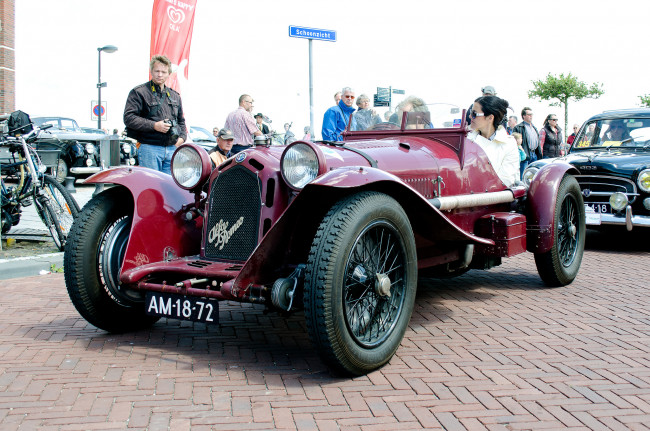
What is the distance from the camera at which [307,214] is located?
141 inches

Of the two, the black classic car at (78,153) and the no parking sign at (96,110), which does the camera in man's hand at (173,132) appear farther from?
the no parking sign at (96,110)

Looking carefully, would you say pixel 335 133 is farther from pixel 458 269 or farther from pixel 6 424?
pixel 6 424

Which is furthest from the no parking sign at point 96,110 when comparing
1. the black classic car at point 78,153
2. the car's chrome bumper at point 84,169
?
the car's chrome bumper at point 84,169

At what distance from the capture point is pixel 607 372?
347cm

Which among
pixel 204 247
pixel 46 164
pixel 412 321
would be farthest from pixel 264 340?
pixel 46 164

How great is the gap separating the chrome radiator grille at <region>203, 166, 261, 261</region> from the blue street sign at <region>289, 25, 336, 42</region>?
553cm

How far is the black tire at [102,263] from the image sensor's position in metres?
3.88

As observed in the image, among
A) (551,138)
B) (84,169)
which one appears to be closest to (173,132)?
(551,138)

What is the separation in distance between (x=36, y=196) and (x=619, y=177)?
669 cm

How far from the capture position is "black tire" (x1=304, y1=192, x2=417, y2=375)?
3143 mm

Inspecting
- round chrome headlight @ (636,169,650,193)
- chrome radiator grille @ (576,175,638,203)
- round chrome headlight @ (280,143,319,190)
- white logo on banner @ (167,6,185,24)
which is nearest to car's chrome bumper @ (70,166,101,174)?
white logo on banner @ (167,6,185,24)

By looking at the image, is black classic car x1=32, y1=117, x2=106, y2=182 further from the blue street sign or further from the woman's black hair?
the woman's black hair

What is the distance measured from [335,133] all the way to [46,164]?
11.8 ft

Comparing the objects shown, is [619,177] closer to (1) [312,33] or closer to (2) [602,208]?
(2) [602,208]
